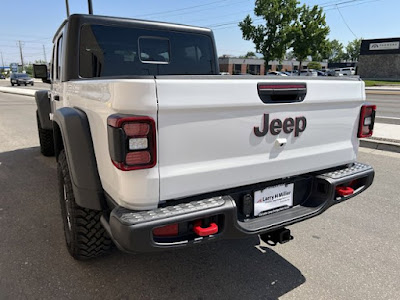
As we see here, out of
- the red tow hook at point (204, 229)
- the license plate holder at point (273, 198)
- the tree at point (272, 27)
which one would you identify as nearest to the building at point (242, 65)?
the tree at point (272, 27)

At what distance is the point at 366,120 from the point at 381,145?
15.2ft

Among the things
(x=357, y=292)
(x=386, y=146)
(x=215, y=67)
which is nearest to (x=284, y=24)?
(x=386, y=146)

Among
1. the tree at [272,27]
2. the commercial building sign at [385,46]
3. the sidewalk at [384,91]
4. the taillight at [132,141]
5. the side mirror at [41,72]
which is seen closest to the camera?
the taillight at [132,141]

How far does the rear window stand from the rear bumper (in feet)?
6.04

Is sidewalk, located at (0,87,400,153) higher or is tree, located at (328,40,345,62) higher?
tree, located at (328,40,345,62)

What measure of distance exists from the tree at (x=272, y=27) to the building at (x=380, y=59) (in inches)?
540

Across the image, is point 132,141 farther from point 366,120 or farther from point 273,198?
point 366,120

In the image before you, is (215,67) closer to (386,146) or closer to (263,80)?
(263,80)

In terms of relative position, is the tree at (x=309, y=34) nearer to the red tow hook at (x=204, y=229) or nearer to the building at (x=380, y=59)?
the building at (x=380, y=59)

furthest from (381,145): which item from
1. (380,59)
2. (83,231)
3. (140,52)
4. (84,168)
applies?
(380,59)

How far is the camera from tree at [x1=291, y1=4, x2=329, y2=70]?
35438 mm

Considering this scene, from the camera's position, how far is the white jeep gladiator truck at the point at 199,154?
71.3 inches

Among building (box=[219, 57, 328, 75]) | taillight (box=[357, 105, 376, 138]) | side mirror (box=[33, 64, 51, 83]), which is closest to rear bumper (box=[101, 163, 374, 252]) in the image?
taillight (box=[357, 105, 376, 138])

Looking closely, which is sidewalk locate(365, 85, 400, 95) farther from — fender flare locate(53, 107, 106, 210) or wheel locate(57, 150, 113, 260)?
fender flare locate(53, 107, 106, 210)
